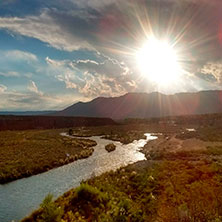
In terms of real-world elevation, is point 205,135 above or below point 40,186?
above

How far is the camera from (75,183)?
27453mm

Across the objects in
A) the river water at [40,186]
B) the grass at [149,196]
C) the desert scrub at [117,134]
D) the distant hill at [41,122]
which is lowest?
the river water at [40,186]

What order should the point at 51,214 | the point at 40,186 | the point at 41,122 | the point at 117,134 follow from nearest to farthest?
1. the point at 51,214
2. the point at 40,186
3. the point at 117,134
4. the point at 41,122

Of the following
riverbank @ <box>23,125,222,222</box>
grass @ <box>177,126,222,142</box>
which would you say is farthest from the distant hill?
riverbank @ <box>23,125,222,222</box>

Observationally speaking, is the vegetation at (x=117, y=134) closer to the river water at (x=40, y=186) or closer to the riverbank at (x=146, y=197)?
the river water at (x=40, y=186)

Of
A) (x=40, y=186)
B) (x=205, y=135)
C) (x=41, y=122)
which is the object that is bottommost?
(x=40, y=186)

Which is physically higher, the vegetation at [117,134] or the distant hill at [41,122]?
the distant hill at [41,122]

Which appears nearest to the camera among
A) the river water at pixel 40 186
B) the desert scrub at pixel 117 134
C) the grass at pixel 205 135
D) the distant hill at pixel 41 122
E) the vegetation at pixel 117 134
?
the river water at pixel 40 186

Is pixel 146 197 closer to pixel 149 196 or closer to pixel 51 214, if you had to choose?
pixel 149 196

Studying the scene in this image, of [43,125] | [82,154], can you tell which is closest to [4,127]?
[43,125]

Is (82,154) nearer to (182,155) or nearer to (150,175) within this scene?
(182,155)

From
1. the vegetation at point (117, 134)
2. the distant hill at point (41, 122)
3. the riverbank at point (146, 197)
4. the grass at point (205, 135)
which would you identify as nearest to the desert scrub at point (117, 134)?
the vegetation at point (117, 134)

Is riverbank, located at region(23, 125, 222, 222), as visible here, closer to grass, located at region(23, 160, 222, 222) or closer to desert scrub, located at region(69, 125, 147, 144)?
grass, located at region(23, 160, 222, 222)

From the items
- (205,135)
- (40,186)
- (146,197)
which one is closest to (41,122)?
(205,135)
